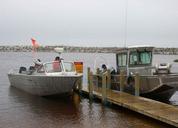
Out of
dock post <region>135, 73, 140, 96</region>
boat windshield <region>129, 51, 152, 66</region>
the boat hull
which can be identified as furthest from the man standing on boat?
dock post <region>135, 73, 140, 96</region>

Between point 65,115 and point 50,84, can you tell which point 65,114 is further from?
point 50,84

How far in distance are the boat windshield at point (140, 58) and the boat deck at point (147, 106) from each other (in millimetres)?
1992

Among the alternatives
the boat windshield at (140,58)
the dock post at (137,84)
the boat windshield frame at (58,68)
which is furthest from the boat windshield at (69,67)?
the dock post at (137,84)

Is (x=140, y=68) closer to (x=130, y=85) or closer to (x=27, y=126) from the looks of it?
(x=130, y=85)

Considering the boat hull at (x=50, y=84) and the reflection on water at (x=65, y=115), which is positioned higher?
the boat hull at (x=50, y=84)

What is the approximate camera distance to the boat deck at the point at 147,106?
15777mm

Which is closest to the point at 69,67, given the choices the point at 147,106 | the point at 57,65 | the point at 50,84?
the point at 57,65

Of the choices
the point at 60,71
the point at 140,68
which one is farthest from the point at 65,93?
the point at 140,68

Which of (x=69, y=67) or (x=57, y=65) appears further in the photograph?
(x=69, y=67)

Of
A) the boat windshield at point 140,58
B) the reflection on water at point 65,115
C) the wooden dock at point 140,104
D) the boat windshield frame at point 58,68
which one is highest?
the boat windshield at point 140,58

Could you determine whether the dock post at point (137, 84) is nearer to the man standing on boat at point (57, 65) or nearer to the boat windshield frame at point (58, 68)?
the boat windshield frame at point (58, 68)

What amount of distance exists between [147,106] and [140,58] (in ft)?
17.3

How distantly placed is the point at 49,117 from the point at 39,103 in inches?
161

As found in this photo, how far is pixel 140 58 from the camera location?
22.7m
